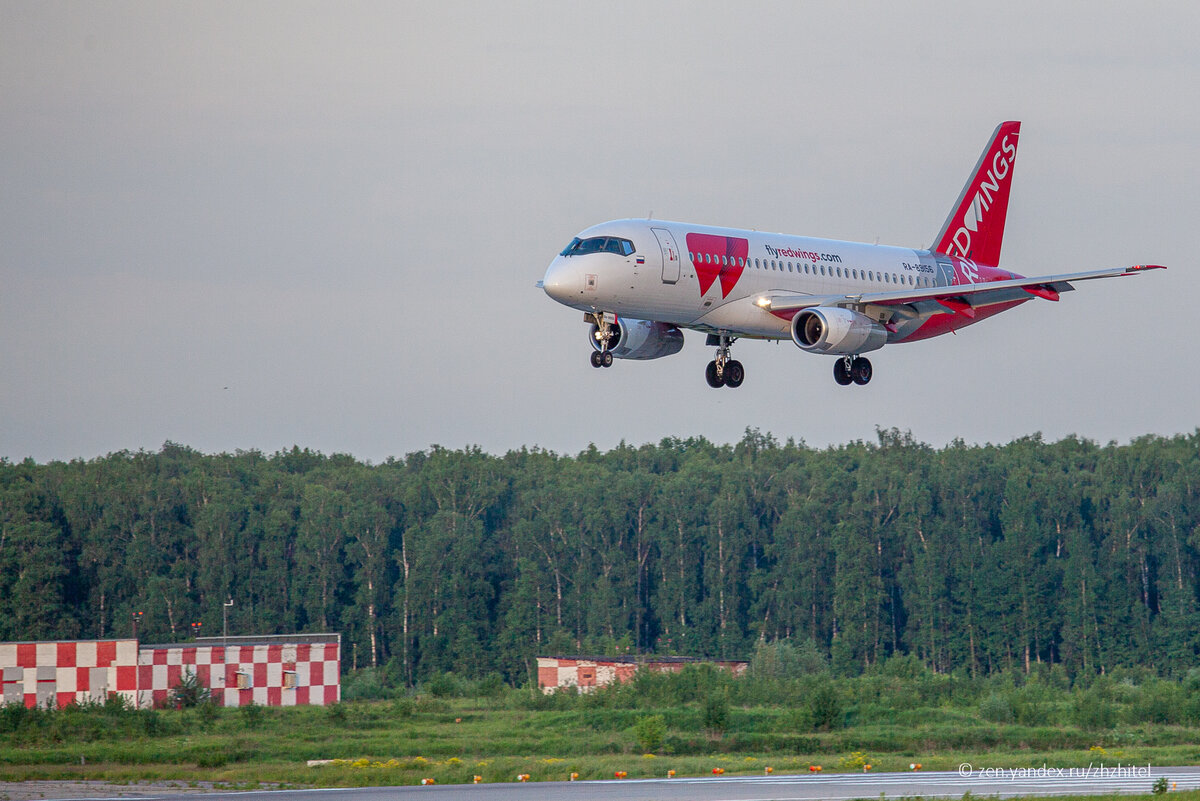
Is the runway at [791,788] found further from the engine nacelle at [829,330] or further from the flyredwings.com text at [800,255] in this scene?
the flyredwings.com text at [800,255]

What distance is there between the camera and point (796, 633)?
112562mm

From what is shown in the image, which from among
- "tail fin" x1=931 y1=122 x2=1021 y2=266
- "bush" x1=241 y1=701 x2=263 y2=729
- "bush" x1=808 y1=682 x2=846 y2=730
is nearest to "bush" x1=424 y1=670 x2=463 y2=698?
"bush" x1=241 y1=701 x2=263 y2=729

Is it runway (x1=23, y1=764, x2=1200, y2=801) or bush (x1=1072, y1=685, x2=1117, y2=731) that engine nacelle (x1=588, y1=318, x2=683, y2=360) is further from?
bush (x1=1072, y1=685, x2=1117, y2=731)

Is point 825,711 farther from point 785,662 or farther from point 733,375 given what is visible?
point 785,662

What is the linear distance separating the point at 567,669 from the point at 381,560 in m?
41.6

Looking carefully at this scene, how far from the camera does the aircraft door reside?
1754 inches

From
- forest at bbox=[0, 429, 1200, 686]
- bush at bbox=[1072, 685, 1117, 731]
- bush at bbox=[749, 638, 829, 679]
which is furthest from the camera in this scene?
forest at bbox=[0, 429, 1200, 686]

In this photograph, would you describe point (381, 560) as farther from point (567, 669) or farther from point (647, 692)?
point (647, 692)

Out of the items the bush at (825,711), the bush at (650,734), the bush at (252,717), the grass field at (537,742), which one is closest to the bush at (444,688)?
the grass field at (537,742)

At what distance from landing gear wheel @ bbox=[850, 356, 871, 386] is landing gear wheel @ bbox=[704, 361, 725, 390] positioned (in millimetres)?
4776

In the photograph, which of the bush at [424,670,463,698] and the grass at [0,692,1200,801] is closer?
the grass at [0,692,1200,801]

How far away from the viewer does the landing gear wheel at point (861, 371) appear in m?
51.2

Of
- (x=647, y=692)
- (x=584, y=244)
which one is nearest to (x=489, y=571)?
(x=647, y=692)

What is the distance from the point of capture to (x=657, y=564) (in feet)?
388
